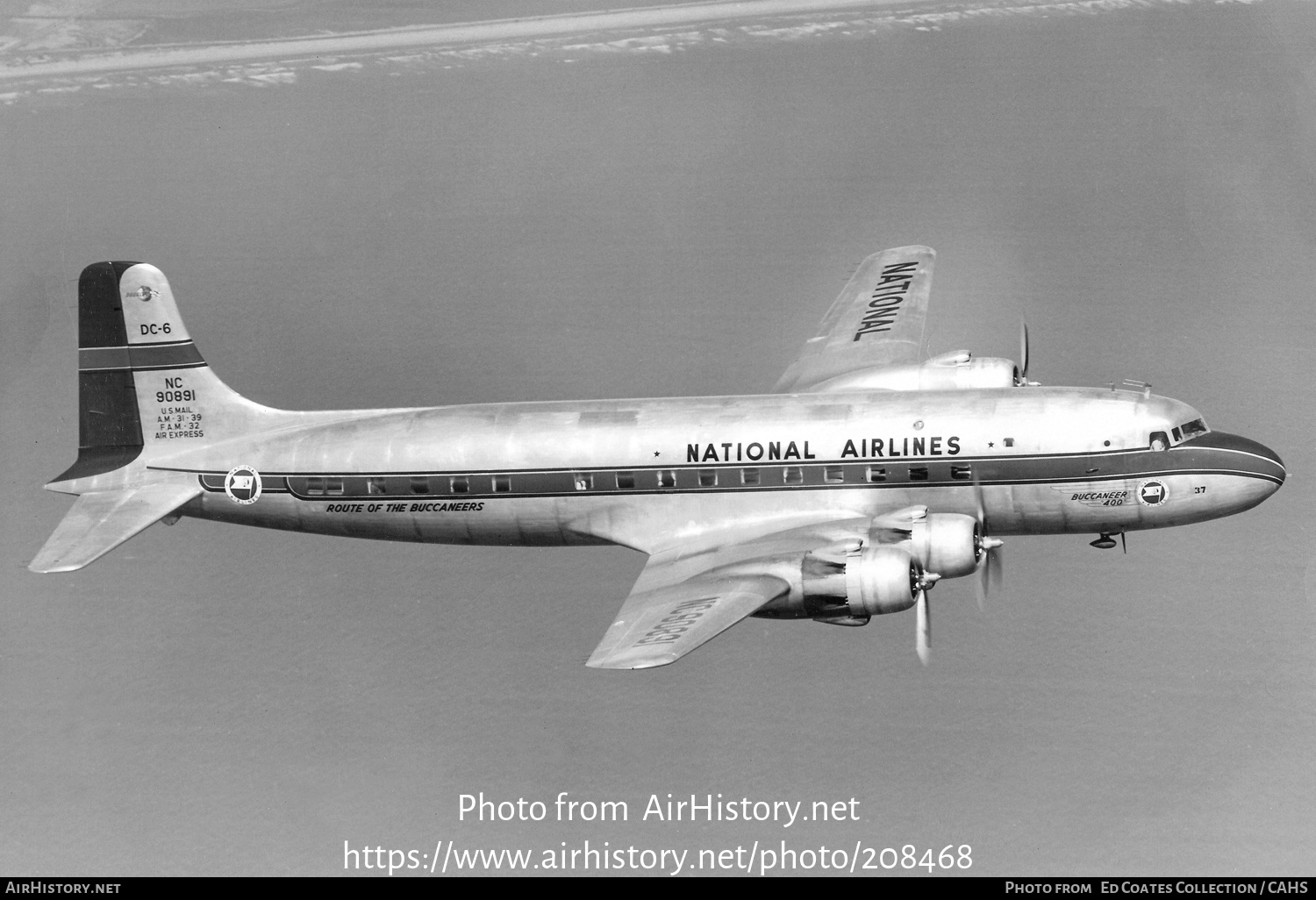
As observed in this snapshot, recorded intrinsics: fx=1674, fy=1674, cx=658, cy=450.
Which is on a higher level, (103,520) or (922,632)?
(103,520)

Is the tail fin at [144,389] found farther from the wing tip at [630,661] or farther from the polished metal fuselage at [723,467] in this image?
the wing tip at [630,661]

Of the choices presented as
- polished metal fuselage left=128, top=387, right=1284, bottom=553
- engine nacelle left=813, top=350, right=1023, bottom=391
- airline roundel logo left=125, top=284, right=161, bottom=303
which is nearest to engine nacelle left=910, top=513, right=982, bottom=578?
polished metal fuselage left=128, top=387, right=1284, bottom=553

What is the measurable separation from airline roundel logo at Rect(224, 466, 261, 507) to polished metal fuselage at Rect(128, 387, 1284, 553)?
0.47 feet

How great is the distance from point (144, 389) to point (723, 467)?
13552mm

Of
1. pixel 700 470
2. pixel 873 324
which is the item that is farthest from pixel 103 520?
pixel 873 324

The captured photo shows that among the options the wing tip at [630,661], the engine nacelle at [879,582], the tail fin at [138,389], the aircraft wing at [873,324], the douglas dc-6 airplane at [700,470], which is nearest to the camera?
the wing tip at [630,661]

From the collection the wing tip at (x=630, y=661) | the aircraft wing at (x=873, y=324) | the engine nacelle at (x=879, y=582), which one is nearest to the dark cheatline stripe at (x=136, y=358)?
the aircraft wing at (x=873, y=324)

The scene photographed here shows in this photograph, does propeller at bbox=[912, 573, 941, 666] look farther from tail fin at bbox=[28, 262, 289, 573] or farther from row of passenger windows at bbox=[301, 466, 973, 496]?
tail fin at bbox=[28, 262, 289, 573]

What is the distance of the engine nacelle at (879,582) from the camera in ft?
102

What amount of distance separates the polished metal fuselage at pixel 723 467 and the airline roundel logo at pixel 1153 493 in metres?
0.04

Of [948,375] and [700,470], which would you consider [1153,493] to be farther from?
[700,470]

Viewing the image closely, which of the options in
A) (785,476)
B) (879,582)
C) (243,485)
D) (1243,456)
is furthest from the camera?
(243,485)

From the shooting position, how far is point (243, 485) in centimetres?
3747

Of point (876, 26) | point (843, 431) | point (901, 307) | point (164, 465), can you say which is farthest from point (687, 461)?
point (876, 26)
